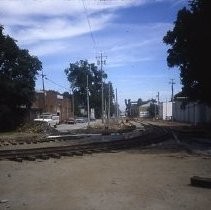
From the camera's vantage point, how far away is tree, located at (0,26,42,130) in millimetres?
55031

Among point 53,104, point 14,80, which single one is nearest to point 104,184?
point 14,80

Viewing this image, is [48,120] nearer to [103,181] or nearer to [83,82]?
[103,181]

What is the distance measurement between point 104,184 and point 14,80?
146 feet

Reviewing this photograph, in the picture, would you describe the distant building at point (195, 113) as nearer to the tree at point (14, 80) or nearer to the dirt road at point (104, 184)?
the tree at point (14, 80)

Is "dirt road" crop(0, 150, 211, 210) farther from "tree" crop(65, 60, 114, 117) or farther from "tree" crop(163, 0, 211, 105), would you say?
"tree" crop(65, 60, 114, 117)

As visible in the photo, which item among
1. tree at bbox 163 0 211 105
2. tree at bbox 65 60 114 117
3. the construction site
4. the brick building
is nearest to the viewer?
the construction site

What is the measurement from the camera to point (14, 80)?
56.2m

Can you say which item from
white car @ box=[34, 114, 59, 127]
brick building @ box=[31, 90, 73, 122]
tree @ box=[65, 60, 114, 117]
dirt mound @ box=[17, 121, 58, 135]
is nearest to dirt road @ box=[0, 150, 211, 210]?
dirt mound @ box=[17, 121, 58, 135]

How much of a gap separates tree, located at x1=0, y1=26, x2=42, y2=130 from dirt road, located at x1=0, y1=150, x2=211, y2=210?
35.9 m

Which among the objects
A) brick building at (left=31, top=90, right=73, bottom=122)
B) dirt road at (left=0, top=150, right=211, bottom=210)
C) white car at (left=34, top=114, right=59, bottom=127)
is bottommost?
dirt road at (left=0, top=150, right=211, bottom=210)

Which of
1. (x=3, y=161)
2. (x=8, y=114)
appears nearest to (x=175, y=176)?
(x=3, y=161)

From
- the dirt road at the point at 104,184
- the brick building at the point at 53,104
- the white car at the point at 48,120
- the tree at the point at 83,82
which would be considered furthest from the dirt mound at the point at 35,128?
the tree at the point at 83,82

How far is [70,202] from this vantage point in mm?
A: 11047

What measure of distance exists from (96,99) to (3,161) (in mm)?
137101
